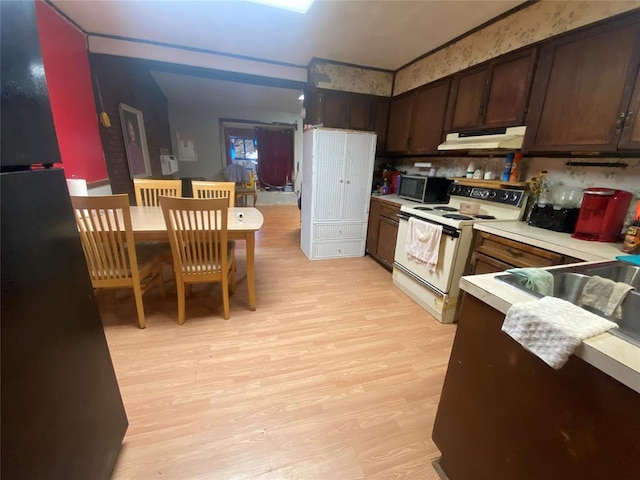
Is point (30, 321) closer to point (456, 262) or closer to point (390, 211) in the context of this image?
point (456, 262)

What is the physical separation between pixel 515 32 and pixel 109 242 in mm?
3290

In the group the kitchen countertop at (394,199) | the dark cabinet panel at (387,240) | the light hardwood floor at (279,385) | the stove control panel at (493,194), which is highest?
the stove control panel at (493,194)

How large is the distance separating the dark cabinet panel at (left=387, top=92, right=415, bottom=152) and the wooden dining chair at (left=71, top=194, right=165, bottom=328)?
9.49ft

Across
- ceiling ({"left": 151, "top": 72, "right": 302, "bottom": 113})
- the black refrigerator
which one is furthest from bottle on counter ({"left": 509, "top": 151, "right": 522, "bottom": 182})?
ceiling ({"left": 151, "top": 72, "right": 302, "bottom": 113})

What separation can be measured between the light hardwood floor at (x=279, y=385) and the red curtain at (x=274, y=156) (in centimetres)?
562

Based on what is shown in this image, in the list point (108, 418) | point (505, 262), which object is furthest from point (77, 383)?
point (505, 262)

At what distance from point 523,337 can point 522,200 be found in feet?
5.81

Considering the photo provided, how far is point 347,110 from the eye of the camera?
3.17 m

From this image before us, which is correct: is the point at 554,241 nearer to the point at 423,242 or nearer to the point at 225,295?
the point at 423,242

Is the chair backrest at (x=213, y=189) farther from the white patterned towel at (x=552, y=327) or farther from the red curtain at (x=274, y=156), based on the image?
the red curtain at (x=274, y=156)

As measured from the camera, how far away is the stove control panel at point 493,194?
6.58 feet

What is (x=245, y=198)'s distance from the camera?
634 cm

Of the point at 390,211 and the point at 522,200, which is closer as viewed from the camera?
the point at 522,200

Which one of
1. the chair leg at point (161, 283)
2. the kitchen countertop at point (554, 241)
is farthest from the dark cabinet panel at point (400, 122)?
the chair leg at point (161, 283)
